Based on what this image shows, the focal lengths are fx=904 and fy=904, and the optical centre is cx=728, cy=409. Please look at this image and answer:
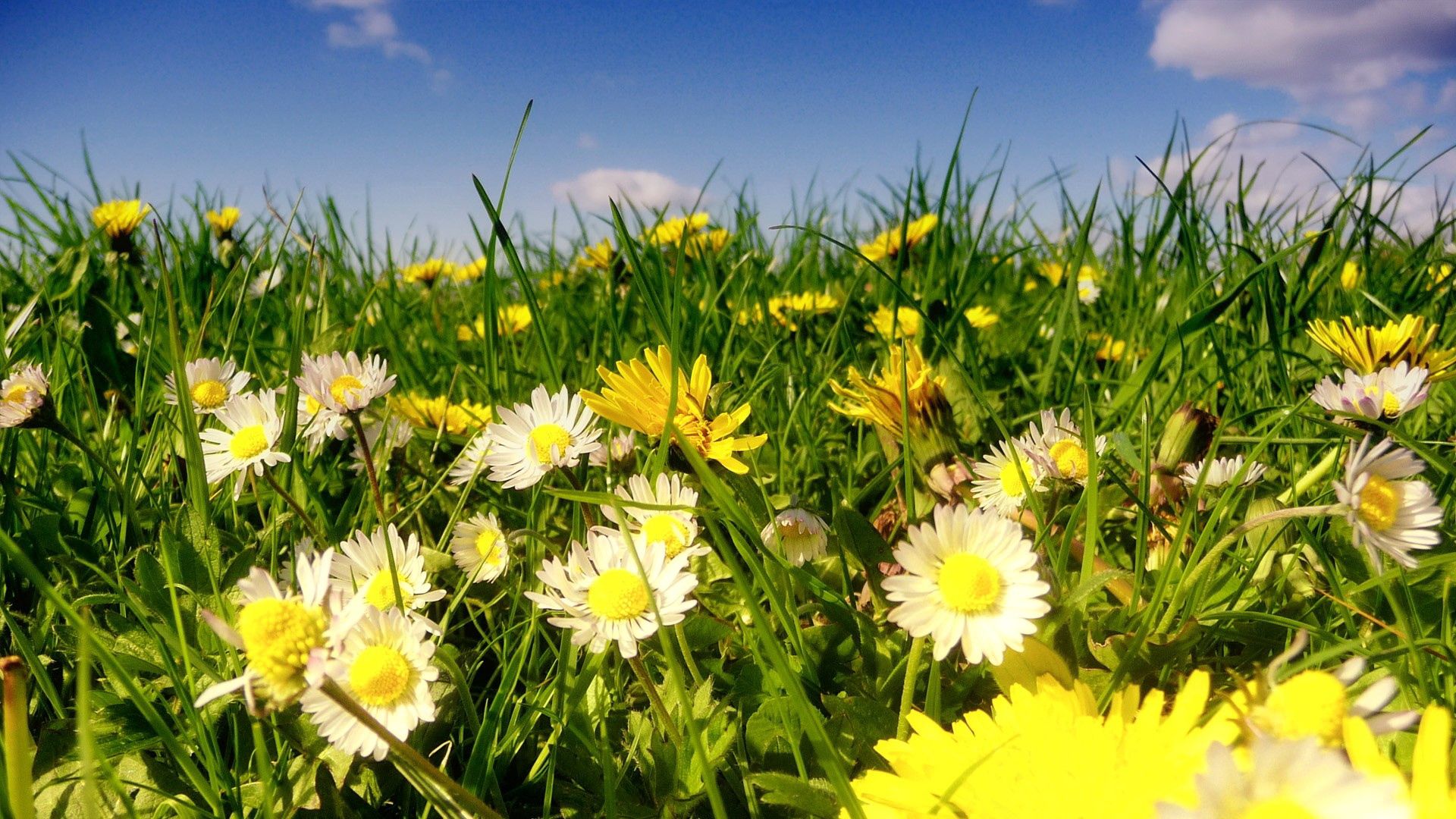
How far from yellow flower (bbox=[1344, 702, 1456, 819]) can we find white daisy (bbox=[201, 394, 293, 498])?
1242mm

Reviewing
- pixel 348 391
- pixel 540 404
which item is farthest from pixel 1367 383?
pixel 348 391

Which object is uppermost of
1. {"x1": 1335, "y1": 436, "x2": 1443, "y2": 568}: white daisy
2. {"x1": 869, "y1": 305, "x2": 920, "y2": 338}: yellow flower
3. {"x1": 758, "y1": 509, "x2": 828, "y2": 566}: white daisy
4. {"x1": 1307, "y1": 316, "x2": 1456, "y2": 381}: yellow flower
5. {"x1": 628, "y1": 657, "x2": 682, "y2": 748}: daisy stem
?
{"x1": 1307, "y1": 316, "x2": 1456, "y2": 381}: yellow flower

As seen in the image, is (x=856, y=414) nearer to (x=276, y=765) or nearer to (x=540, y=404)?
(x=540, y=404)

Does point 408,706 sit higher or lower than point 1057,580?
lower

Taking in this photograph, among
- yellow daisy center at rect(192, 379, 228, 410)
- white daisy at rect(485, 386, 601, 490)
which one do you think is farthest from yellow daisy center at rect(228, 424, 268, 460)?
white daisy at rect(485, 386, 601, 490)

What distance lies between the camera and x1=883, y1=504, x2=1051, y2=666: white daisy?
783 millimetres

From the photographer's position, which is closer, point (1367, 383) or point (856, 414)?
point (1367, 383)

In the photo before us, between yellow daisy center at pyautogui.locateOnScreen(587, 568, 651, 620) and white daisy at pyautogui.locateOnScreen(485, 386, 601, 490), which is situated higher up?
white daisy at pyautogui.locateOnScreen(485, 386, 601, 490)

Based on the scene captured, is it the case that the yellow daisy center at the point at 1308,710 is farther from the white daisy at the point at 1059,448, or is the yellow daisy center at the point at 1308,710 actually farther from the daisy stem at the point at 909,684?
the white daisy at the point at 1059,448

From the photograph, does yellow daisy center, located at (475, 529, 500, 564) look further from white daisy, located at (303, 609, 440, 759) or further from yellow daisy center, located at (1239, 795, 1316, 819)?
yellow daisy center, located at (1239, 795, 1316, 819)

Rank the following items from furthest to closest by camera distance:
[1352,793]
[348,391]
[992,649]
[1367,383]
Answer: [348,391] → [1367,383] → [992,649] → [1352,793]

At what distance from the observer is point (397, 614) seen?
85 cm

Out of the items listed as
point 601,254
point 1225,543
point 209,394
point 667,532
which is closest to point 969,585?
point 1225,543

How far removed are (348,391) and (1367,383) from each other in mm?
1334
